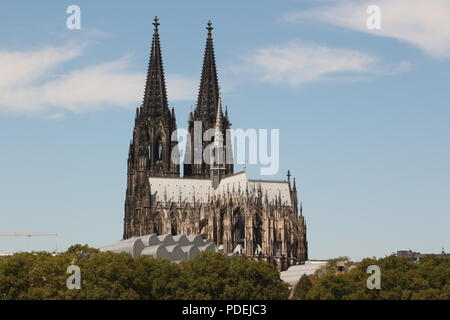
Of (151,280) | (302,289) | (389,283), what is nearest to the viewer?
(389,283)

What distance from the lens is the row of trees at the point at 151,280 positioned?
401 ft

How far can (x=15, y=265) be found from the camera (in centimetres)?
13462

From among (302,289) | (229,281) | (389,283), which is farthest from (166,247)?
(389,283)

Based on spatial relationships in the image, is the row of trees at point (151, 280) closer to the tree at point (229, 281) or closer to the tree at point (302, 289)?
the tree at point (229, 281)

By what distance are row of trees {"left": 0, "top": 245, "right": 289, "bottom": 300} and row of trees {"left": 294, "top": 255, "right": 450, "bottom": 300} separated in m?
5.09

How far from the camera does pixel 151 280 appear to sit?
12475 centimetres

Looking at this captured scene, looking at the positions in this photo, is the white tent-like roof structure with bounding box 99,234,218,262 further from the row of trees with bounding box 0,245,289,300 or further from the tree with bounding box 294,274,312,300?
the tree with bounding box 294,274,312,300

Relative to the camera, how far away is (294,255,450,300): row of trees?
387 ft

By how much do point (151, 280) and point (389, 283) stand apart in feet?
73.7

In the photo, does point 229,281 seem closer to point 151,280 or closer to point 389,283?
point 151,280

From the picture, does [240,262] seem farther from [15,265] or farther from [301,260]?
[301,260]
